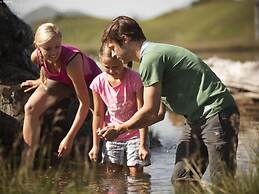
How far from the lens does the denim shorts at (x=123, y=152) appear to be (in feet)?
28.9

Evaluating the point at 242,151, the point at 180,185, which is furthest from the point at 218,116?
the point at 242,151

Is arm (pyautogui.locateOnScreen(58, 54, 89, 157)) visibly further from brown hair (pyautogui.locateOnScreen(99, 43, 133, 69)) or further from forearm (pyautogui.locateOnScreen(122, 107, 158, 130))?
forearm (pyautogui.locateOnScreen(122, 107, 158, 130))

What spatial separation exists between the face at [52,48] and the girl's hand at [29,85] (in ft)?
4.99

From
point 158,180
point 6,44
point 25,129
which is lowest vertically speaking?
point 158,180

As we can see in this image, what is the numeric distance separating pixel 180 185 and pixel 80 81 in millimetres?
2091

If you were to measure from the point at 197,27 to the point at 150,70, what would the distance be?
109 m

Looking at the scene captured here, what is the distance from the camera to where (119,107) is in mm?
8719

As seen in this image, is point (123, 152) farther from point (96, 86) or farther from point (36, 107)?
point (36, 107)

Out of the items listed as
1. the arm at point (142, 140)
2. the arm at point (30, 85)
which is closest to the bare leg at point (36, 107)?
the arm at point (30, 85)

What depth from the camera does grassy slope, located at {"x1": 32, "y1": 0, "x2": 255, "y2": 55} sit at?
4082 inches

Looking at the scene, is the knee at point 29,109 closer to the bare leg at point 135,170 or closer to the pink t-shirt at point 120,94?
the pink t-shirt at point 120,94

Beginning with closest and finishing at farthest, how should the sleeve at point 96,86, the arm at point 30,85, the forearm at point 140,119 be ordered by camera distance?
1. the forearm at point 140,119
2. the sleeve at point 96,86
3. the arm at point 30,85

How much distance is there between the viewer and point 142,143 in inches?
334

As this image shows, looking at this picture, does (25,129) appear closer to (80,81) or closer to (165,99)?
(80,81)
